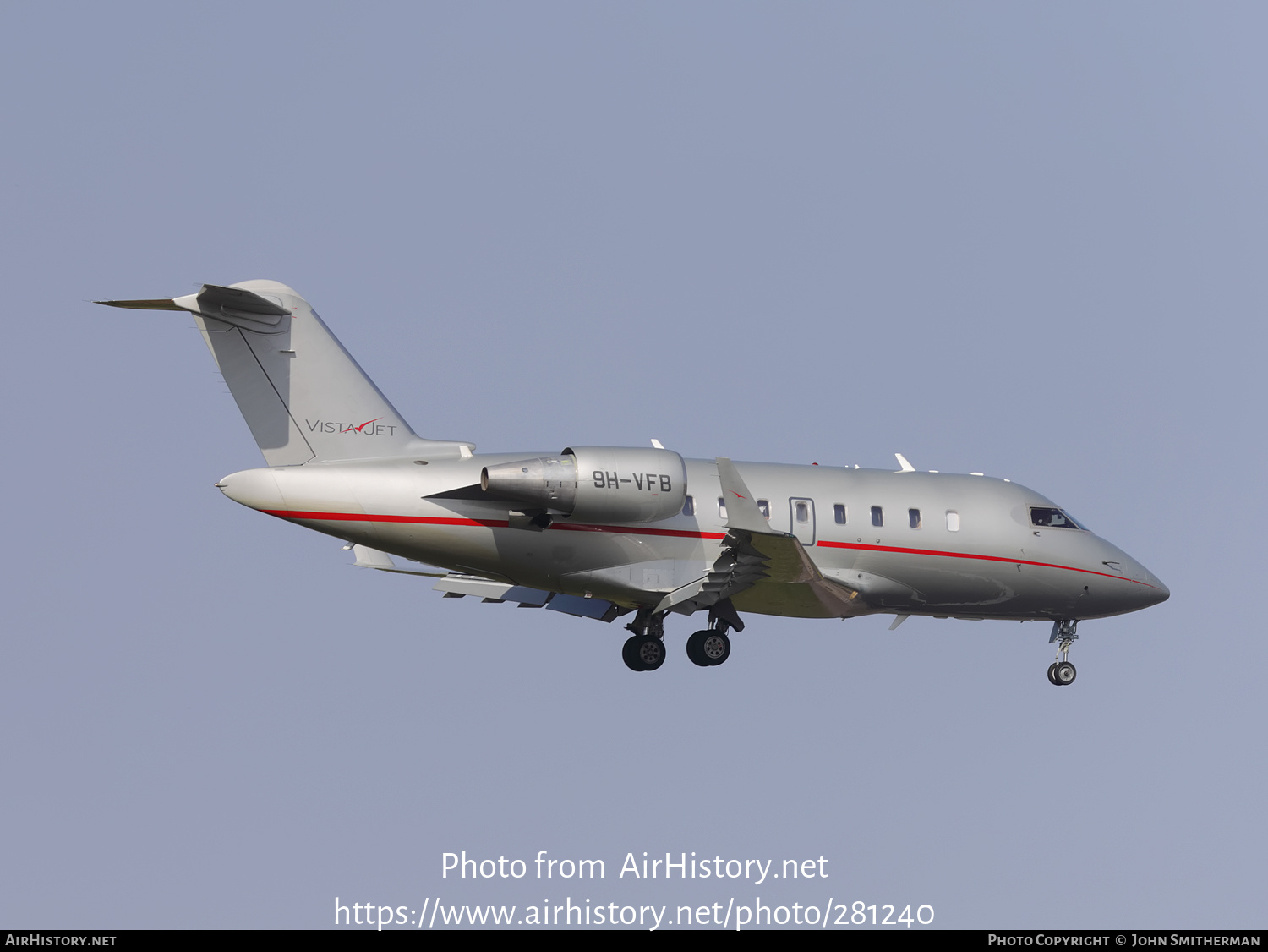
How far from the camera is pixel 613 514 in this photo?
26734 mm

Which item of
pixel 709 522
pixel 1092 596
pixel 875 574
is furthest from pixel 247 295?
pixel 1092 596

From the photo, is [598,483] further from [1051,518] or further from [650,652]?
[1051,518]

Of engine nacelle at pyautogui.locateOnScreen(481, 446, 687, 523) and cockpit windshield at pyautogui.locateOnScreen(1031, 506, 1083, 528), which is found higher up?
cockpit windshield at pyautogui.locateOnScreen(1031, 506, 1083, 528)

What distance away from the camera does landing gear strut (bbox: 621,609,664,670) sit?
29219 mm

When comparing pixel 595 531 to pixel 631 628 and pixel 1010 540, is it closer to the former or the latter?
pixel 631 628

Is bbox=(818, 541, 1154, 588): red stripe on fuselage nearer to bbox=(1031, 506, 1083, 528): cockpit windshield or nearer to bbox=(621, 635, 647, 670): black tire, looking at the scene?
bbox=(1031, 506, 1083, 528): cockpit windshield

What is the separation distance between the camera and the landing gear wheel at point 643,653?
2923cm

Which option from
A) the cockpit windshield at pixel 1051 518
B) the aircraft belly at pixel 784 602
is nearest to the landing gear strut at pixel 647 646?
the aircraft belly at pixel 784 602

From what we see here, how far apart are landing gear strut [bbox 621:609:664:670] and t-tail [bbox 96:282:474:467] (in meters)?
4.63

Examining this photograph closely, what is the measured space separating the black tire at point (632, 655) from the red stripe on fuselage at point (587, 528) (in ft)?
8.37

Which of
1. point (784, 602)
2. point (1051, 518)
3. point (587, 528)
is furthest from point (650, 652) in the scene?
point (1051, 518)

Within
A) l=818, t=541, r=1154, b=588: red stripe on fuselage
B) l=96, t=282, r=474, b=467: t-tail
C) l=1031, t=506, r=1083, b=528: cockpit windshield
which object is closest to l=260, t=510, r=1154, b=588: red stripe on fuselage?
l=818, t=541, r=1154, b=588: red stripe on fuselage

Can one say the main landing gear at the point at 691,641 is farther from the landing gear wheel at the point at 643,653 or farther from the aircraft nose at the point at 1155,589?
the aircraft nose at the point at 1155,589

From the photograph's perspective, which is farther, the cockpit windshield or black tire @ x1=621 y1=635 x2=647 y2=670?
the cockpit windshield
